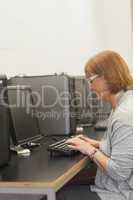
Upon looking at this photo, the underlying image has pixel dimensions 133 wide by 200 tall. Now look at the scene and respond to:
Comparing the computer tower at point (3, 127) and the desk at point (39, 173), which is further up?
the computer tower at point (3, 127)

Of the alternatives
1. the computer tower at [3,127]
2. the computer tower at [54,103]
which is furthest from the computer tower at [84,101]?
the computer tower at [3,127]

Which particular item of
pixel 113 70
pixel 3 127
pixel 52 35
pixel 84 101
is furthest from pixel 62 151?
pixel 52 35

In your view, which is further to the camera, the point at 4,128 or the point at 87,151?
the point at 87,151

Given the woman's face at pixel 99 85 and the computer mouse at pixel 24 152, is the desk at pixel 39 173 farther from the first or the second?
the woman's face at pixel 99 85

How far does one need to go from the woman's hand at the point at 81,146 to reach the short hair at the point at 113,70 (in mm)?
291

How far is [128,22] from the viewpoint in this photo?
11.1 feet

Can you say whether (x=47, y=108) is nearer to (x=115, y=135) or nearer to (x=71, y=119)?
(x=71, y=119)

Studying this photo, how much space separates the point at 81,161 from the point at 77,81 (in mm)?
1255

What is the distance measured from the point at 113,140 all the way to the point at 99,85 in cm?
29

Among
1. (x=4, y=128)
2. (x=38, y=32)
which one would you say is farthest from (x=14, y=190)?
(x=38, y=32)

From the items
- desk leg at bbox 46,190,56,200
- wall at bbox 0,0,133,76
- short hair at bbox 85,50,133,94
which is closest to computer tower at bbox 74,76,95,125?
wall at bbox 0,0,133,76

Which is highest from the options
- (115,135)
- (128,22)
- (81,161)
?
(128,22)

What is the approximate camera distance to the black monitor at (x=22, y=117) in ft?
6.30

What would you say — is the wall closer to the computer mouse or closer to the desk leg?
the computer mouse
